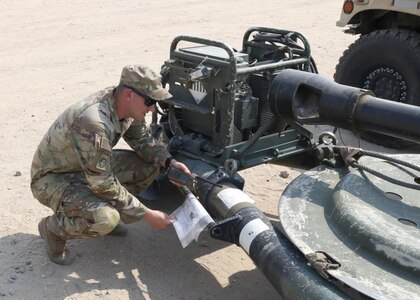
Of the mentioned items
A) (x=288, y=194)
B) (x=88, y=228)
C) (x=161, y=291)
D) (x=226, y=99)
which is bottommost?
(x=161, y=291)

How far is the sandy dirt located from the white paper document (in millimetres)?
437

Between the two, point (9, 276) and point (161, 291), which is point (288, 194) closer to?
point (161, 291)

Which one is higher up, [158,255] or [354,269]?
[354,269]

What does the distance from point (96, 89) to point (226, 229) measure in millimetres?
4768

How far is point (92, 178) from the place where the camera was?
144 inches

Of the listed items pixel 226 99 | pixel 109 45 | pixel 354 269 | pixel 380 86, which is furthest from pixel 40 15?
pixel 354 269

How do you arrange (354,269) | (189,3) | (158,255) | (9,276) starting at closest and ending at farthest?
(354,269) < (9,276) < (158,255) < (189,3)

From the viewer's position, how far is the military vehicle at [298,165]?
301 centimetres

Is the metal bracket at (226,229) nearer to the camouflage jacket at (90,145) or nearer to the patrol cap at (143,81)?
the camouflage jacket at (90,145)

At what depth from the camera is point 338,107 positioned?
3447 millimetres

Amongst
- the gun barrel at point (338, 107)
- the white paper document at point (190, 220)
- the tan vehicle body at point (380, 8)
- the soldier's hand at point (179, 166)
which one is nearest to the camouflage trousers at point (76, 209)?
the white paper document at point (190, 220)

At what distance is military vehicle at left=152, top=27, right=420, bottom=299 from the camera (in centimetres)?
301

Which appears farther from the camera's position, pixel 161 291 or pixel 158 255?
pixel 158 255

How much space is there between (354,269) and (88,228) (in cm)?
169
